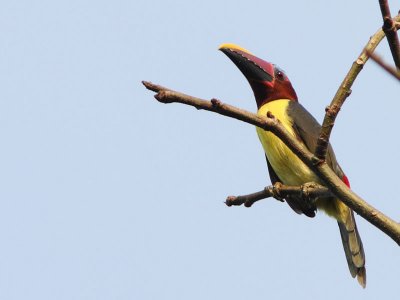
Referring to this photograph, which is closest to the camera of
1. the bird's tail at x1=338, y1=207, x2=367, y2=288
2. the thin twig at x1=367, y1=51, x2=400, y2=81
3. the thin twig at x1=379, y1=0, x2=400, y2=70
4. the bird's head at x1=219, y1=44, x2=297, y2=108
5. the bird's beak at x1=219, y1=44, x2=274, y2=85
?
the thin twig at x1=367, y1=51, x2=400, y2=81

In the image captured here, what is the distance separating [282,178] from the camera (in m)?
5.89

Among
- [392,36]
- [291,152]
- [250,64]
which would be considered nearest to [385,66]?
[392,36]

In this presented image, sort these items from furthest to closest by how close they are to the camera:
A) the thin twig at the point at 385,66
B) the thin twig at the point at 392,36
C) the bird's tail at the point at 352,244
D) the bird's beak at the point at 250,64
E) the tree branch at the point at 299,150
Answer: the bird's beak at the point at 250,64
the bird's tail at the point at 352,244
the tree branch at the point at 299,150
the thin twig at the point at 392,36
the thin twig at the point at 385,66

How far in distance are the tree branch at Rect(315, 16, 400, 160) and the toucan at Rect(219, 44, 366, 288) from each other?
2.51 meters

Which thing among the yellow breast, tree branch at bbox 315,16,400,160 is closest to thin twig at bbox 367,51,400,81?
tree branch at bbox 315,16,400,160

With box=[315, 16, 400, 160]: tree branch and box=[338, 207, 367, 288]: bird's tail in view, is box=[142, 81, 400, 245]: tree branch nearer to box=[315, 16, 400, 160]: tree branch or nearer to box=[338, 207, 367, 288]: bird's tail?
box=[315, 16, 400, 160]: tree branch

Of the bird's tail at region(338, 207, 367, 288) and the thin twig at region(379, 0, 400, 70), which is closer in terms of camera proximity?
the thin twig at region(379, 0, 400, 70)

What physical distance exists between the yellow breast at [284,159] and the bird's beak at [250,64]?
55 centimetres

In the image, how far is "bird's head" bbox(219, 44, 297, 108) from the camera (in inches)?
250

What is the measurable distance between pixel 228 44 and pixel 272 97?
80 centimetres

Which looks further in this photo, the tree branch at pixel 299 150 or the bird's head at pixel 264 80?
the bird's head at pixel 264 80

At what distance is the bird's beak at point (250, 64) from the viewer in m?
6.02

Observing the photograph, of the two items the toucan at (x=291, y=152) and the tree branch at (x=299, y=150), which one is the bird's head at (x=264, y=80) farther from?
the tree branch at (x=299, y=150)

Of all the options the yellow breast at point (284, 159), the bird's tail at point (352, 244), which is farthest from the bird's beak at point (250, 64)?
the bird's tail at point (352, 244)
